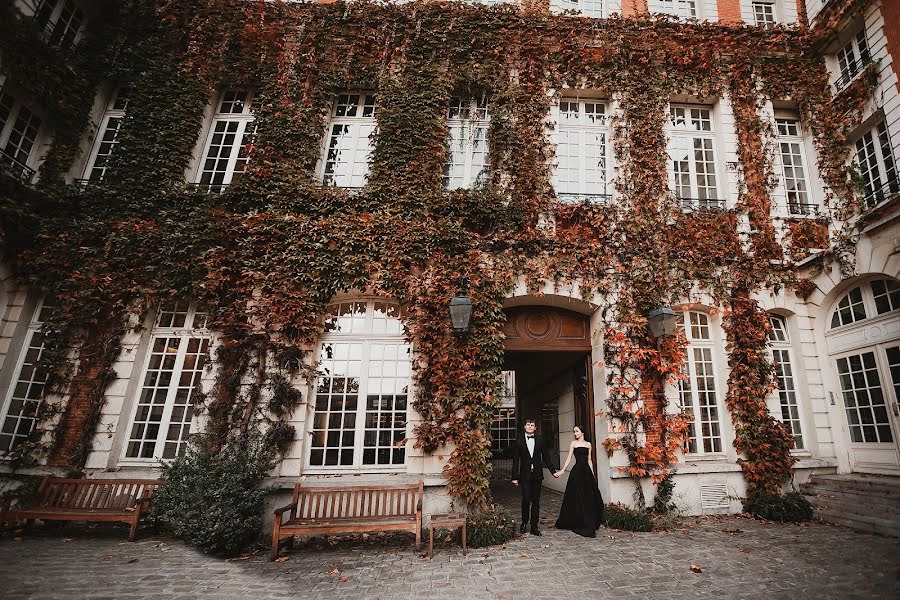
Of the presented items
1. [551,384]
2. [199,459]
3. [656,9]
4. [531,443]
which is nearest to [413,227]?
[531,443]

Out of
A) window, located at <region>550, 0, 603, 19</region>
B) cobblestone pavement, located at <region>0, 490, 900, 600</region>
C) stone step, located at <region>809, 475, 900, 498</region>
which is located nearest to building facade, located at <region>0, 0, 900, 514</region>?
stone step, located at <region>809, 475, 900, 498</region>

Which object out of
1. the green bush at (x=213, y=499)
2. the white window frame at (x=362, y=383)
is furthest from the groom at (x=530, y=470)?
the green bush at (x=213, y=499)

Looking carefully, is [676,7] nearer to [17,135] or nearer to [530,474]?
[530,474]

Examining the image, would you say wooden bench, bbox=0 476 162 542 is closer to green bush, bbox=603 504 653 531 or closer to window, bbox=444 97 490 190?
green bush, bbox=603 504 653 531

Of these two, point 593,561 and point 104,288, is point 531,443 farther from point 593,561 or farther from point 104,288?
point 104,288

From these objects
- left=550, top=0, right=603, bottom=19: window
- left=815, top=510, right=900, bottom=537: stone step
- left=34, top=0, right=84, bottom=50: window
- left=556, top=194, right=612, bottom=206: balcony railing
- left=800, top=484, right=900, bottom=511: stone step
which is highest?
left=550, top=0, right=603, bottom=19: window

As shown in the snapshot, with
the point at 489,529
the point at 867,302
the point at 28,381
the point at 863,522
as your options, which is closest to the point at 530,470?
the point at 489,529

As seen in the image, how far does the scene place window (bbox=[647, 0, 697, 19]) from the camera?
9148mm

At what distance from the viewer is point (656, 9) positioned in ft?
30.0

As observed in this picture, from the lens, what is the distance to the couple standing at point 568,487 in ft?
19.0

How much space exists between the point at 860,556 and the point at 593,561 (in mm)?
3077

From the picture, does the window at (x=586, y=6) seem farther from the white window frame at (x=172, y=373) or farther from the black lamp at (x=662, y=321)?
the white window frame at (x=172, y=373)

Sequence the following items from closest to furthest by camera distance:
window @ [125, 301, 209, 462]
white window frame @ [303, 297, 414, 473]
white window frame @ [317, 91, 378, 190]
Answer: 1. white window frame @ [303, 297, 414, 473]
2. window @ [125, 301, 209, 462]
3. white window frame @ [317, 91, 378, 190]

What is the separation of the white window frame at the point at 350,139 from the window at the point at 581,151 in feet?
12.5
